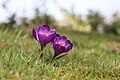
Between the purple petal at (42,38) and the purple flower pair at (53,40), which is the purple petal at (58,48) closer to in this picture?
the purple flower pair at (53,40)

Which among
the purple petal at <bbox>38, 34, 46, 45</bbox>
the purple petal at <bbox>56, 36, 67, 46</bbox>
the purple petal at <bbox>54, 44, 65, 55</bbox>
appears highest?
the purple petal at <bbox>38, 34, 46, 45</bbox>

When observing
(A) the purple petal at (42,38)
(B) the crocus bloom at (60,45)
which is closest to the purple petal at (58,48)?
(B) the crocus bloom at (60,45)

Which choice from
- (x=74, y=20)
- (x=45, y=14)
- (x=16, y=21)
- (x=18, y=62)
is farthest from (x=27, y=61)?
(x=74, y=20)

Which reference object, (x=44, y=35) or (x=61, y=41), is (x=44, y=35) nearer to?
(x=44, y=35)

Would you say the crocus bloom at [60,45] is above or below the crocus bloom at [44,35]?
below

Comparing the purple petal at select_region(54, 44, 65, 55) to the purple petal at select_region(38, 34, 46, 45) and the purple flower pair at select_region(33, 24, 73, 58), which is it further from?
the purple petal at select_region(38, 34, 46, 45)

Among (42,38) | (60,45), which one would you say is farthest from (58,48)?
(42,38)

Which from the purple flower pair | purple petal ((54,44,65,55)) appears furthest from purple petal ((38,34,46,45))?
purple petal ((54,44,65,55))
